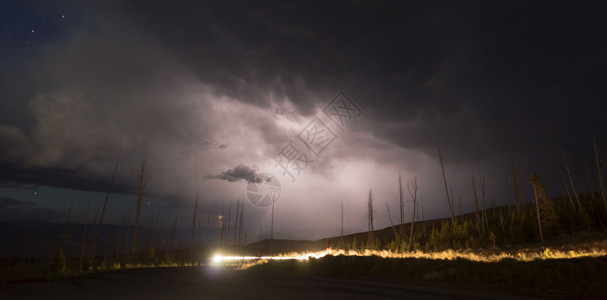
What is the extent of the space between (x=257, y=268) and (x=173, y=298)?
15.9m

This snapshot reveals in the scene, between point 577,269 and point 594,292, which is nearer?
point 594,292

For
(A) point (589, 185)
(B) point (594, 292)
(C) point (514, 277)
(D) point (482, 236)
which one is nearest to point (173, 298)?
(C) point (514, 277)

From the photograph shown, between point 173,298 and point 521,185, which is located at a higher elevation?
point 521,185

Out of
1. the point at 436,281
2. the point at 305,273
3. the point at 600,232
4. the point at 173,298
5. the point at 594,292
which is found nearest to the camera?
the point at 173,298

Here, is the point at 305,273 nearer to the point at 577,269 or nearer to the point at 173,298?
the point at 173,298

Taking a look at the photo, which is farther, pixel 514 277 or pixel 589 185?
pixel 589 185

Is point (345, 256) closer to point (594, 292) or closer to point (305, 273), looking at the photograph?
point (305, 273)

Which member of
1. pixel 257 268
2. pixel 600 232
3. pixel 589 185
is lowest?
pixel 257 268

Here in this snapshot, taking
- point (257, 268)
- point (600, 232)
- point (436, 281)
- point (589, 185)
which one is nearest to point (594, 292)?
point (436, 281)

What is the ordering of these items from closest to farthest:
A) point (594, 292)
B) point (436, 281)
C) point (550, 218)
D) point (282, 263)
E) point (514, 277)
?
point (594, 292), point (514, 277), point (436, 281), point (282, 263), point (550, 218)

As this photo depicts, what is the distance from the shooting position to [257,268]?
25500 mm

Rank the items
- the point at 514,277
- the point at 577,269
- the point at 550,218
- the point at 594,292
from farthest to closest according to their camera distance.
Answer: the point at 550,218 → the point at 514,277 → the point at 577,269 → the point at 594,292

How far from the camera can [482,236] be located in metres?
38.9

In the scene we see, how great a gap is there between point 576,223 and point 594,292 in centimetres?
3131
